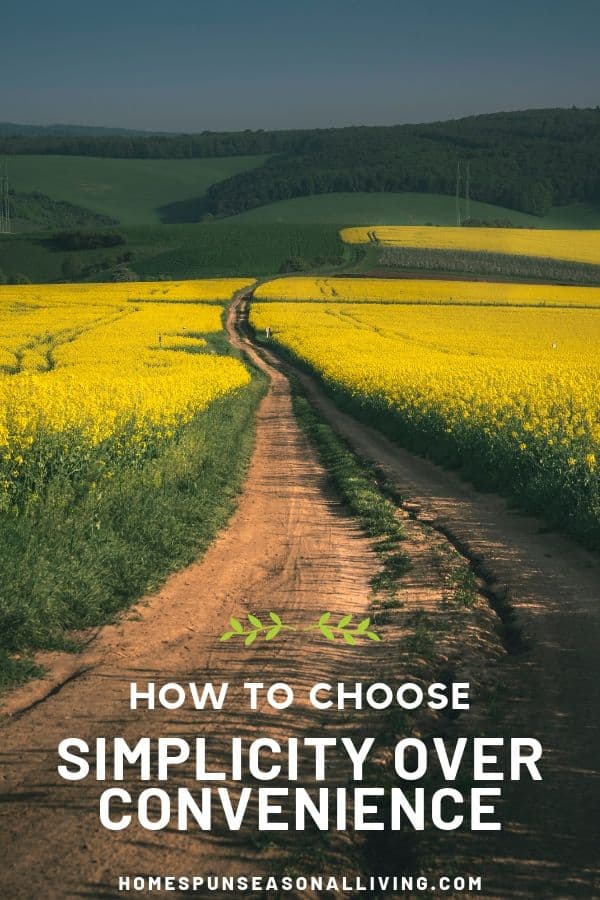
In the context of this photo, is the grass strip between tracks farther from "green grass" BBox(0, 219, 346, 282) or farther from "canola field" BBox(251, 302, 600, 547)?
"green grass" BBox(0, 219, 346, 282)

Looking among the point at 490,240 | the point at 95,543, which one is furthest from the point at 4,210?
the point at 95,543

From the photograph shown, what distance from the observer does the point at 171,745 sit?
6113 millimetres

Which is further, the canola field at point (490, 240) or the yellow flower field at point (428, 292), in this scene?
the canola field at point (490, 240)

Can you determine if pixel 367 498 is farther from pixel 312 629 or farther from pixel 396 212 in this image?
pixel 396 212

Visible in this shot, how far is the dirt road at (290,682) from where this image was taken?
4.91 m

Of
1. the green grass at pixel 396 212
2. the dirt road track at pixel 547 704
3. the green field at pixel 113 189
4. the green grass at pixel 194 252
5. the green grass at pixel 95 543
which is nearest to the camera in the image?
the dirt road track at pixel 547 704

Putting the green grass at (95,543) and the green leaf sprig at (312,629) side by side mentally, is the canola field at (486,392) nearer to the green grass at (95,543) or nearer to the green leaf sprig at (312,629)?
the green leaf sprig at (312,629)

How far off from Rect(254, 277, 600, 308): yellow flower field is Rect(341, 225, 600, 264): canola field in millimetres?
16190

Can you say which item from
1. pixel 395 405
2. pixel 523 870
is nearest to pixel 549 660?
pixel 523 870

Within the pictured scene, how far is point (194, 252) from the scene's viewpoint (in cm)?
11262

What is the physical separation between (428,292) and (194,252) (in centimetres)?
3918

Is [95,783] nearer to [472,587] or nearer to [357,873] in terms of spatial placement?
[357,873]

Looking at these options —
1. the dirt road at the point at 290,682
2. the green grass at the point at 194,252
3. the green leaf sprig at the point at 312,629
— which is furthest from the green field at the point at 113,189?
the green leaf sprig at the point at 312,629

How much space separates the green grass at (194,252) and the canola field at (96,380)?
3488 centimetres
